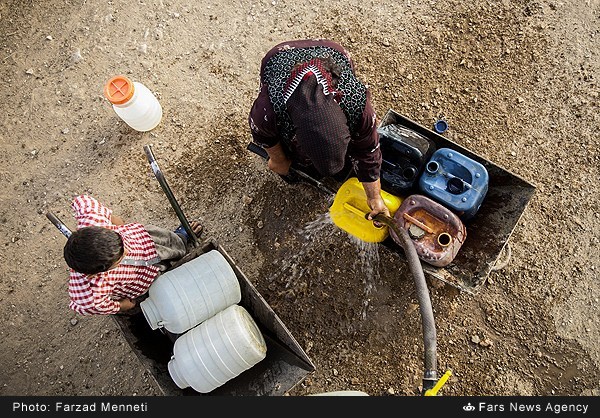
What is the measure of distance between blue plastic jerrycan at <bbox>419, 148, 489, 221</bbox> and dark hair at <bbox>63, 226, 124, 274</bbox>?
186 cm

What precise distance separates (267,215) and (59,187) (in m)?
1.68

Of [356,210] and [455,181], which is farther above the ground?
[455,181]

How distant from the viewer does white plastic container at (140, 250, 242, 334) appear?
3023 mm

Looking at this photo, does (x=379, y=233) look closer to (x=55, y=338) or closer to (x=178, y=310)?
(x=178, y=310)

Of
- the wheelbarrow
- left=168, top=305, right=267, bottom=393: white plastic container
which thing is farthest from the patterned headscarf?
left=168, top=305, right=267, bottom=393: white plastic container

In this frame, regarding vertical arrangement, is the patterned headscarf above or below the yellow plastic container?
above

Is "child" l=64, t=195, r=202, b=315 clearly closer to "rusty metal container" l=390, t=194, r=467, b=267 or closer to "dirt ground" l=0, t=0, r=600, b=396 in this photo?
"dirt ground" l=0, t=0, r=600, b=396

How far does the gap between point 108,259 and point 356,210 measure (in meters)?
1.46

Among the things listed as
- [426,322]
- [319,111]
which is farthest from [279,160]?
[426,322]

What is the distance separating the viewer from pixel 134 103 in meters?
3.82

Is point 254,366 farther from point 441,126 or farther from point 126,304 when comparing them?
point 441,126

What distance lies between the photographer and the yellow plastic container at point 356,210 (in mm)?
3211

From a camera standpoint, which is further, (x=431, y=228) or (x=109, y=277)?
(x=431, y=228)
